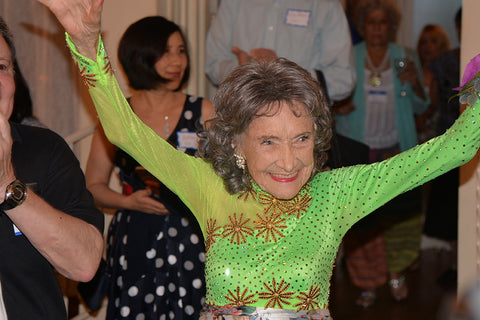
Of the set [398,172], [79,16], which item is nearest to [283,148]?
[398,172]

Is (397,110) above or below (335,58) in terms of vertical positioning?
below

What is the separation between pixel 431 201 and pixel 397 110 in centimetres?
135

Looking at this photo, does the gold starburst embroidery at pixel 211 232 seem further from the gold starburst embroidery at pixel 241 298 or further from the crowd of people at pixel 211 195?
the gold starburst embroidery at pixel 241 298

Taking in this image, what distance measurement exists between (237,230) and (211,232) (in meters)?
0.09

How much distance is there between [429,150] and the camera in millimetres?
2010

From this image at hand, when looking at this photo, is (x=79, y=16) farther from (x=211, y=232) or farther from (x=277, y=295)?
(x=277, y=295)

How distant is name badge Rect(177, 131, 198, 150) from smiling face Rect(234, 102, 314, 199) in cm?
119

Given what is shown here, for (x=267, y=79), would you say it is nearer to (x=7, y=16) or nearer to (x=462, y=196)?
(x=462, y=196)

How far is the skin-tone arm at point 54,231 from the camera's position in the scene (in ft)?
5.46

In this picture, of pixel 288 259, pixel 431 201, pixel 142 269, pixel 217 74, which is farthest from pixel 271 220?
pixel 431 201

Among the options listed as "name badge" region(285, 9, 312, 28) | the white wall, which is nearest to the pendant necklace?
"name badge" region(285, 9, 312, 28)

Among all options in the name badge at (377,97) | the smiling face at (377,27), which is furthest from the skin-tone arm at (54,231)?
the smiling face at (377,27)

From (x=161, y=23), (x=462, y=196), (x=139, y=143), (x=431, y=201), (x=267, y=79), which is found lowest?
(x=431, y=201)

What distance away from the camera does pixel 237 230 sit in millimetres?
2164
